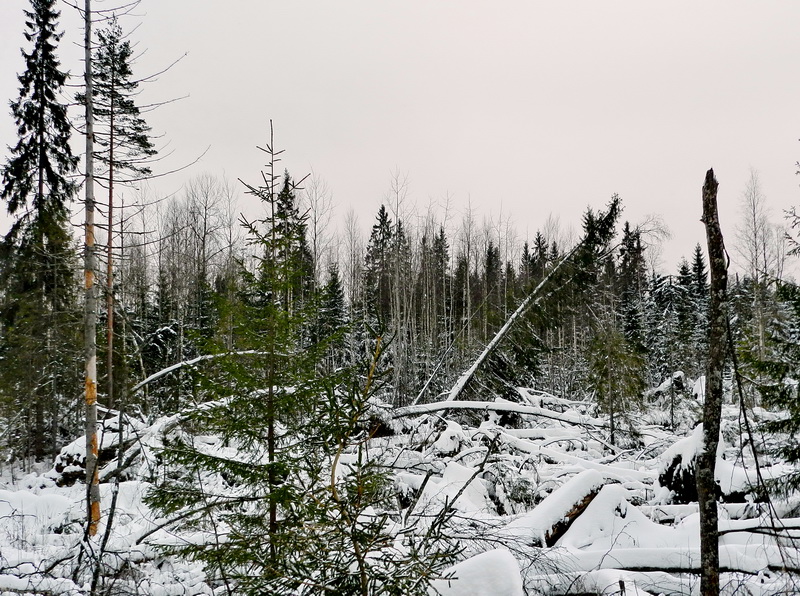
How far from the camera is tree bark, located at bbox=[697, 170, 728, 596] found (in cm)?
236

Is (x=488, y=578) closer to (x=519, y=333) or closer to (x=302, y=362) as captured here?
(x=302, y=362)

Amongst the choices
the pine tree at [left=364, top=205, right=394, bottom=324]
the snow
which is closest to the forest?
the snow

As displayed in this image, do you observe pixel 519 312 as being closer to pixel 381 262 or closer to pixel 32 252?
pixel 32 252

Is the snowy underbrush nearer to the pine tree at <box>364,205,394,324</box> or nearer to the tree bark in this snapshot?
the tree bark

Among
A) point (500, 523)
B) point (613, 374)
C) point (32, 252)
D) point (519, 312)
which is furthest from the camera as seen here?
point (32, 252)

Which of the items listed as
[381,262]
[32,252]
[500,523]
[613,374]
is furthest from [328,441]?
[381,262]

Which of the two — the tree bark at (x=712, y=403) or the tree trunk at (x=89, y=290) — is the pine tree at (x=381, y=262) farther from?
the tree bark at (x=712, y=403)

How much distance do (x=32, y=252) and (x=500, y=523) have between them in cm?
1744

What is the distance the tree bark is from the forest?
0.02m

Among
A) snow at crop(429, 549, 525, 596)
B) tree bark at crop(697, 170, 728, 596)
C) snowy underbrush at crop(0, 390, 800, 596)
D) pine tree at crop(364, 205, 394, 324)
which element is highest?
pine tree at crop(364, 205, 394, 324)

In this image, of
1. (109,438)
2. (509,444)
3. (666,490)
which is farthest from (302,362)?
(109,438)

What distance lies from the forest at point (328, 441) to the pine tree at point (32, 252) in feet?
0.28

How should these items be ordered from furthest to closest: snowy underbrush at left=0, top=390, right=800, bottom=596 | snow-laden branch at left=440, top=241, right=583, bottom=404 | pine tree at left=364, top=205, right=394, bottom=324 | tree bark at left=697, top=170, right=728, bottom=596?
pine tree at left=364, top=205, right=394, bottom=324 < snow-laden branch at left=440, top=241, right=583, bottom=404 < snowy underbrush at left=0, top=390, right=800, bottom=596 < tree bark at left=697, top=170, right=728, bottom=596

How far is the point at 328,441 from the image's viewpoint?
2.29m
